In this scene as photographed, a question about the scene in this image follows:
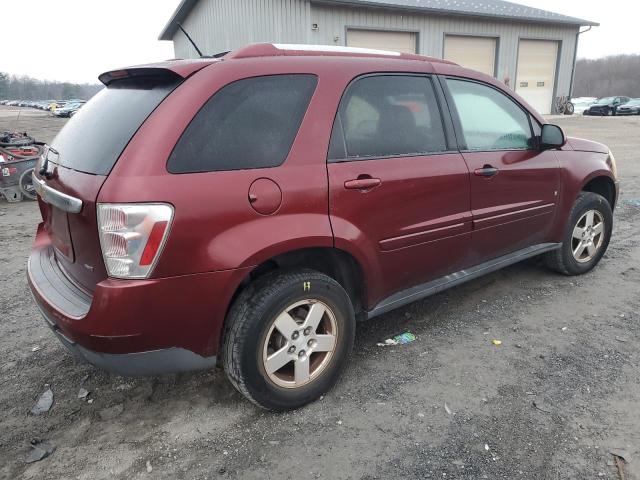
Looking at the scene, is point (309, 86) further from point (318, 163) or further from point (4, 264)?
point (4, 264)

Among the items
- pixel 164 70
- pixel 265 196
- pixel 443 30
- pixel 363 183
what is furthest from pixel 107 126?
pixel 443 30

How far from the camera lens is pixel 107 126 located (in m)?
2.39

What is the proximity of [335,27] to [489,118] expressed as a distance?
14.6 metres

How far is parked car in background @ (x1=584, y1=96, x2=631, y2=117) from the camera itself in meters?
32.6

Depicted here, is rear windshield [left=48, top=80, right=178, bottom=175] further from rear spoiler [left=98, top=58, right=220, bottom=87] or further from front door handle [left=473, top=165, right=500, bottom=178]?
front door handle [left=473, top=165, right=500, bottom=178]

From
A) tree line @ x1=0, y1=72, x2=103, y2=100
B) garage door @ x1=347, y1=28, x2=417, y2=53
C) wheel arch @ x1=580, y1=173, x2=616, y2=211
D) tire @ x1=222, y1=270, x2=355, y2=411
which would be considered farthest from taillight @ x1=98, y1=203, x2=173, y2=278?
tree line @ x1=0, y1=72, x2=103, y2=100

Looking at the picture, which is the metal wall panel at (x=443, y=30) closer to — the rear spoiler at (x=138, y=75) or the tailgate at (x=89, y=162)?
the rear spoiler at (x=138, y=75)

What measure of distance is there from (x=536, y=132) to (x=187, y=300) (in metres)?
2.94

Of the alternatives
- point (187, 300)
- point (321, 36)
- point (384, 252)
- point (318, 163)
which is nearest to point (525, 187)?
point (384, 252)

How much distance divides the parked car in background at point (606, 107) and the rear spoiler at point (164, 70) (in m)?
36.3

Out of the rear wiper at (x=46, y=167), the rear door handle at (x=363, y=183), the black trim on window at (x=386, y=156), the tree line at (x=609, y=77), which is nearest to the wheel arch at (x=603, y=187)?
the black trim on window at (x=386, y=156)

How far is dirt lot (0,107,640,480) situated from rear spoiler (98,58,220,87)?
5.55 ft

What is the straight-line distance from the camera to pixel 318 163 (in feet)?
8.28

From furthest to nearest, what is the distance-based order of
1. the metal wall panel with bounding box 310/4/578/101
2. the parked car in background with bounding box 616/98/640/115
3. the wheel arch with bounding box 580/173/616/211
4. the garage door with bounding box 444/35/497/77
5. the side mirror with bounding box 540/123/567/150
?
the parked car in background with bounding box 616/98/640/115, the garage door with bounding box 444/35/497/77, the metal wall panel with bounding box 310/4/578/101, the wheel arch with bounding box 580/173/616/211, the side mirror with bounding box 540/123/567/150
